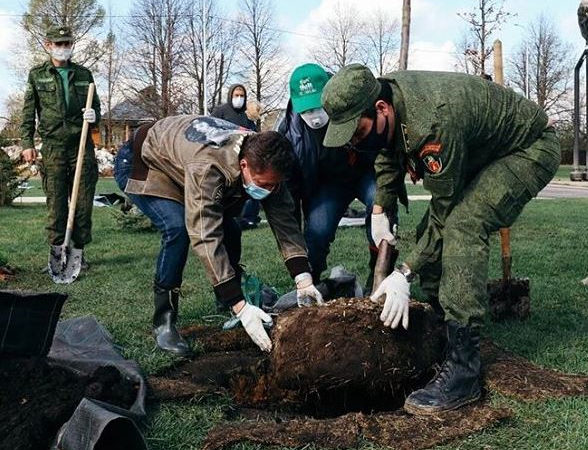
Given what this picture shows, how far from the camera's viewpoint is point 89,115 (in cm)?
678

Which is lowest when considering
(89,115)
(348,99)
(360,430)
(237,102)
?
(360,430)

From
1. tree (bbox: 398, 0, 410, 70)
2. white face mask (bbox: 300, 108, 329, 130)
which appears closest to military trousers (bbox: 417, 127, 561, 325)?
white face mask (bbox: 300, 108, 329, 130)

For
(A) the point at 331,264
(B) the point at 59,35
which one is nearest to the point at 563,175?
(A) the point at 331,264

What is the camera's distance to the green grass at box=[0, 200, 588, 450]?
9.54 feet

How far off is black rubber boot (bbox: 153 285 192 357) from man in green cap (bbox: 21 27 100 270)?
289cm

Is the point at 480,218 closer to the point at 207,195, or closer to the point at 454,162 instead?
the point at 454,162

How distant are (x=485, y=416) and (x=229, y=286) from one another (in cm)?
125

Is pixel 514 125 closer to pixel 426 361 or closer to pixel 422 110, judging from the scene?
pixel 422 110

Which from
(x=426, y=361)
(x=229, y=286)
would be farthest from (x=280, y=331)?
(x=426, y=361)

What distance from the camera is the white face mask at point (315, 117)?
167 inches

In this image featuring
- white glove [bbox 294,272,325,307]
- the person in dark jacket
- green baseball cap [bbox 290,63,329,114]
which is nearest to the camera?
white glove [bbox 294,272,325,307]

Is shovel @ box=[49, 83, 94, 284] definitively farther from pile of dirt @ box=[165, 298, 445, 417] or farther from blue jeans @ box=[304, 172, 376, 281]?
pile of dirt @ box=[165, 298, 445, 417]

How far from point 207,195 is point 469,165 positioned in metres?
1.22

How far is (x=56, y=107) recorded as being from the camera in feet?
22.7
